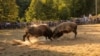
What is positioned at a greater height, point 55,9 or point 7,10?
point 7,10

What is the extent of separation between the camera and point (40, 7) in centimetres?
7981

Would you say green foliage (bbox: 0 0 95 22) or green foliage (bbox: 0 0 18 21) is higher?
green foliage (bbox: 0 0 18 21)

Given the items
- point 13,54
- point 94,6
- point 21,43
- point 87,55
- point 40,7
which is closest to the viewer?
point 87,55

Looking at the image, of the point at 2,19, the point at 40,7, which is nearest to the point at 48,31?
the point at 2,19

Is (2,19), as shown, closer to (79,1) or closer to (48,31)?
(79,1)

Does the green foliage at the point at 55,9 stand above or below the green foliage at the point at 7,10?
below

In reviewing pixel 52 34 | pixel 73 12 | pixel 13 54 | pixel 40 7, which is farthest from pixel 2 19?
pixel 13 54

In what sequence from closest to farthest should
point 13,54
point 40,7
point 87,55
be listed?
point 87,55 < point 13,54 < point 40,7

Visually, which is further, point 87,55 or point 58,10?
point 58,10

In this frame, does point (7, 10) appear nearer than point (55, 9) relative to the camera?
Yes

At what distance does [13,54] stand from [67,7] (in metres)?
64.1

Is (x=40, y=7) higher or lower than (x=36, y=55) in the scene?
lower

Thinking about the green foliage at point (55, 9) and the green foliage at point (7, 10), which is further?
the green foliage at point (55, 9)

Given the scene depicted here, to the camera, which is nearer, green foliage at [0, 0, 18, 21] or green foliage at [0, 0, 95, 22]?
green foliage at [0, 0, 18, 21]
